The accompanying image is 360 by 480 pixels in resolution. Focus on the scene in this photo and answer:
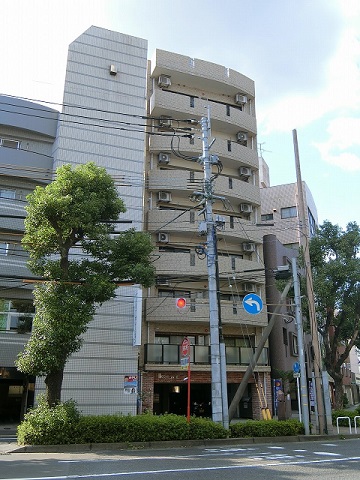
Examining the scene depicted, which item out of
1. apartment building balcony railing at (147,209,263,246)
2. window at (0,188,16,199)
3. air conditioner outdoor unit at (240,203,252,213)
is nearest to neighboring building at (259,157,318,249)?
air conditioner outdoor unit at (240,203,252,213)

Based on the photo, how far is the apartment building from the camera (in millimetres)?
20797

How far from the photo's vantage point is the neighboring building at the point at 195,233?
80.8ft

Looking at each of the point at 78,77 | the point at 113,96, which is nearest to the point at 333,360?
the point at 113,96

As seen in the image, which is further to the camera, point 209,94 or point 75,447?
point 209,94

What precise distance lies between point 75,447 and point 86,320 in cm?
357

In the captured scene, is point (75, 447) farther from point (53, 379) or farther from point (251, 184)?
point (251, 184)

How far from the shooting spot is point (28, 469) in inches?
354

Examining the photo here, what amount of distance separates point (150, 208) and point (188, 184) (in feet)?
8.95

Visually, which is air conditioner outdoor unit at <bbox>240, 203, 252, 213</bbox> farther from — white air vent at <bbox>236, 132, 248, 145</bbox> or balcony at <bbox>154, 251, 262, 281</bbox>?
white air vent at <bbox>236, 132, 248, 145</bbox>

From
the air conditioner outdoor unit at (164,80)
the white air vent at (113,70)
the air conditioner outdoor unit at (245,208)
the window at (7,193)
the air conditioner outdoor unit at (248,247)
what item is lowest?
the air conditioner outdoor unit at (248,247)

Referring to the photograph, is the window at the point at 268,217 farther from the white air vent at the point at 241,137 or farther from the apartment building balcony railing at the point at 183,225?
the apartment building balcony railing at the point at 183,225

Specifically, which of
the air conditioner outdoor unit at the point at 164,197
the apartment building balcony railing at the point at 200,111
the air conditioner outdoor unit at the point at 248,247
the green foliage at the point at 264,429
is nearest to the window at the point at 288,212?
the apartment building balcony railing at the point at 200,111

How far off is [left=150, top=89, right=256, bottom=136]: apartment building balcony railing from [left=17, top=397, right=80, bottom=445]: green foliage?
19929mm

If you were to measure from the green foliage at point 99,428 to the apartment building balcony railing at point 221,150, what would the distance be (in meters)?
17.1
